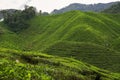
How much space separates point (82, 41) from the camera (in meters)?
163

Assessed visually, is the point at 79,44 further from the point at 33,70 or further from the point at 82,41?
the point at 33,70

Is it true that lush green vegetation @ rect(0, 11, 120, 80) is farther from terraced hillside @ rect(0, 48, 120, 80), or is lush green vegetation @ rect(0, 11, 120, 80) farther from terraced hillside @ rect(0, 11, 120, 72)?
terraced hillside @ rect(0, 48, 120, 80)

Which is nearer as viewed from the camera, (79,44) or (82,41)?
(79,44)

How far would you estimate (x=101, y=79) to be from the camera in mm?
89875

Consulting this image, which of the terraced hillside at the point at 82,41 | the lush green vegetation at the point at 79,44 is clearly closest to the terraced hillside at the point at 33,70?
the lush green vegetation at the point at 79,44

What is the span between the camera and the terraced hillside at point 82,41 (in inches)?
5453

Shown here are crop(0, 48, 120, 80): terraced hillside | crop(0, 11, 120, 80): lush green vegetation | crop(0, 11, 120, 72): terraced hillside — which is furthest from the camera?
crop(0, 11, 120, 72): terraced hillside

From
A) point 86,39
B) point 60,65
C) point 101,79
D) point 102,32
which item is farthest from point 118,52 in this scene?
point 60,65

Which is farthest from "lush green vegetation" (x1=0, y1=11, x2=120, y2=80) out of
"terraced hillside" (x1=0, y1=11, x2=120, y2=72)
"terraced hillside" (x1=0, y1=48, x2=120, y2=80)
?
"terraced hillside" (x1=0, y1=48, x2=120, y2=80)

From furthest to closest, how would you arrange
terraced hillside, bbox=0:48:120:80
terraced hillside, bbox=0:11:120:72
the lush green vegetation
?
1. terraced hillside, bbox=0:11:120:72
2. the lush green vegetation
3. terraced hillside, bbox=0:48:120:80

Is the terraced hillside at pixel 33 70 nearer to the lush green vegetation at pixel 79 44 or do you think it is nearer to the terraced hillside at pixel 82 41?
the lush green vegetation at pixel 79 44

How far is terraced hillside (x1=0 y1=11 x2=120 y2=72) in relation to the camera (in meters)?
139

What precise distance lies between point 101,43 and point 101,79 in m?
70.6

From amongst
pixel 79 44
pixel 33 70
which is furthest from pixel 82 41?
pixel 33 70
